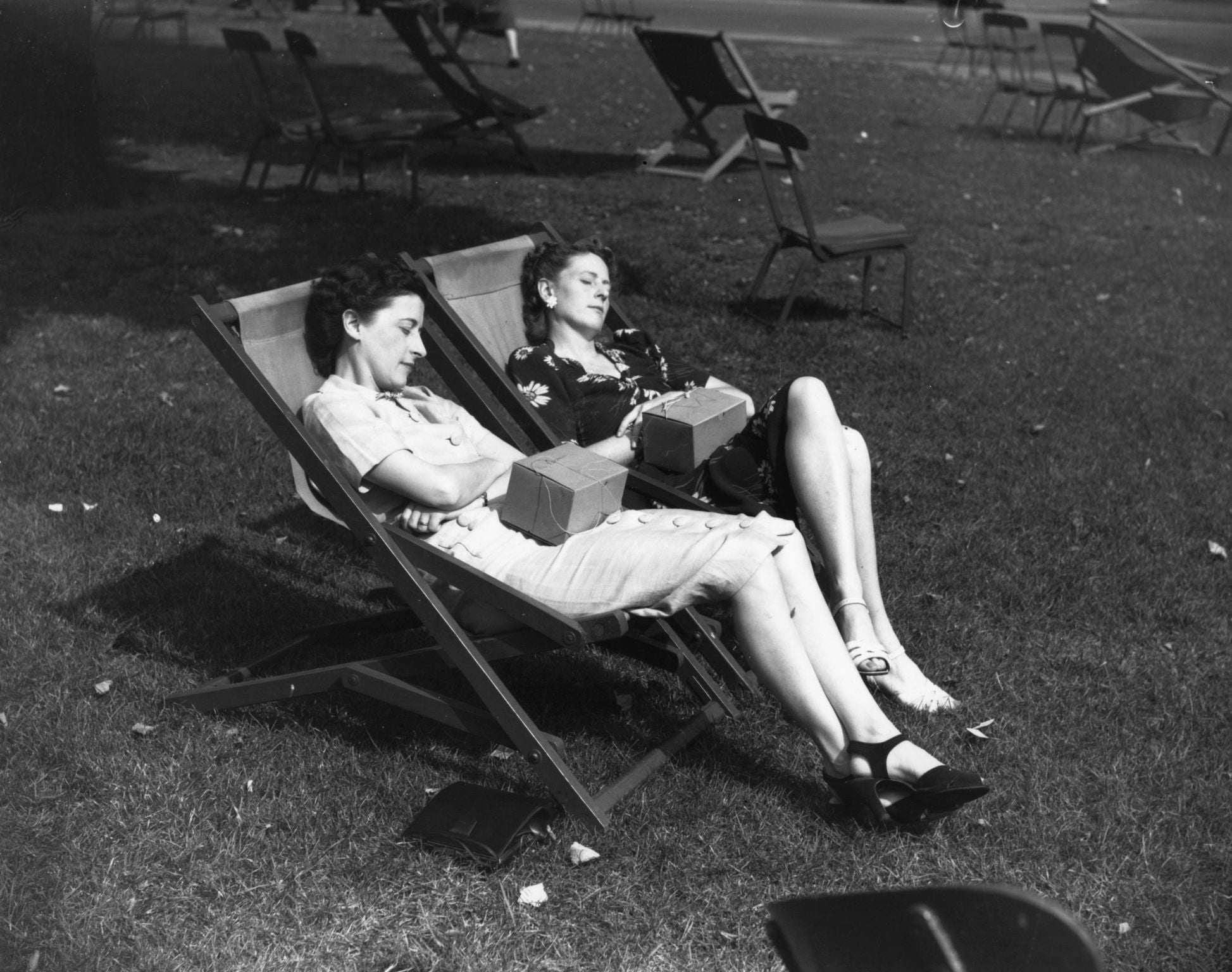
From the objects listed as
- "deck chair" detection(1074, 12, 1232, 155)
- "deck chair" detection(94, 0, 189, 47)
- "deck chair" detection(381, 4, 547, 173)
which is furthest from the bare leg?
"deck chair" detection(1074, 12, 1232, 155)

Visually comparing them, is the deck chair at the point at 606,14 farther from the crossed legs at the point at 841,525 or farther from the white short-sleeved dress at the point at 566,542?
the white short-sleeved dress at the point at 566,542

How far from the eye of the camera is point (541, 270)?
4.34m

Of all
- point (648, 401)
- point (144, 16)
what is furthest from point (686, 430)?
point (144, 16)

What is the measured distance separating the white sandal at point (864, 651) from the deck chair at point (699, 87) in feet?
23.6

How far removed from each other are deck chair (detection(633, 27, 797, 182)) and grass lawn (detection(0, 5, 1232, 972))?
1292 millimetres

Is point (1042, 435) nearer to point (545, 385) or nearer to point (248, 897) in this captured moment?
point (545, 385)

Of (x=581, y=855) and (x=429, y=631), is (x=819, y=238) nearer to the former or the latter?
(x=429, y=631)

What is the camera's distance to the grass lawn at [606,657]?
2902 millimetres

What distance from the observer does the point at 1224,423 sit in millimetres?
6363

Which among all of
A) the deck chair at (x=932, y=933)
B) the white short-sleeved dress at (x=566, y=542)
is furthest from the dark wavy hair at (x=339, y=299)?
the deck chair at (x=932, y=933)

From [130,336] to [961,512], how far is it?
4.28 metres

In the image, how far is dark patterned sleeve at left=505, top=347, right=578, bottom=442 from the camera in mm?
4172

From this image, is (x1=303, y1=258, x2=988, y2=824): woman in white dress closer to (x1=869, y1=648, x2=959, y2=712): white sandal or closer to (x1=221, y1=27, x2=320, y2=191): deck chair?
(x1=869, y1=648, x2=959, y2=712): white sandal

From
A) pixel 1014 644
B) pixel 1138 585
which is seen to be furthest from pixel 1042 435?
pixel 1014 644
